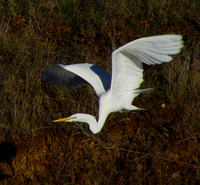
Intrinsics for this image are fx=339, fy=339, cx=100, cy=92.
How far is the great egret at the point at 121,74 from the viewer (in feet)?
8.59

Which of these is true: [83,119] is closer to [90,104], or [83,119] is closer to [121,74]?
[121,74]

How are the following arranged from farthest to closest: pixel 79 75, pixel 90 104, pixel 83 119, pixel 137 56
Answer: pixel 90 104
pixel 79 75
pixel 83 119
pixel 137 56

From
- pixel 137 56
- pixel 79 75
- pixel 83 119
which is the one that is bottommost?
pixel 83 119

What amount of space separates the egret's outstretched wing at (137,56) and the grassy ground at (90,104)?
0.63 meters

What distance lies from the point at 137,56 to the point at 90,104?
122 centimetres

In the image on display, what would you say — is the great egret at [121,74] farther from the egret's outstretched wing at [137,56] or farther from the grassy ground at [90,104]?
the grassy ground at [90,104]

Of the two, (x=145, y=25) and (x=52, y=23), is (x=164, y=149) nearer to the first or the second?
(x=145, y=25)

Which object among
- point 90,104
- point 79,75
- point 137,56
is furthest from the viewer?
point 90,104

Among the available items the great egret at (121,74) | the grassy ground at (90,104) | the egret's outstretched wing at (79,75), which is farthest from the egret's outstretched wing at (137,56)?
the grassy ground at (90,104)

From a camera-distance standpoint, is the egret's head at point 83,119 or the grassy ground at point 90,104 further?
the grassy ground at point 90,104

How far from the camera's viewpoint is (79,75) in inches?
133

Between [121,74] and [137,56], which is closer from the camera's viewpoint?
[137,56]

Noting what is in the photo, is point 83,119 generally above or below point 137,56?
below

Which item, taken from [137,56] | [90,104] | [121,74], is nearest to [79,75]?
[121,74]
